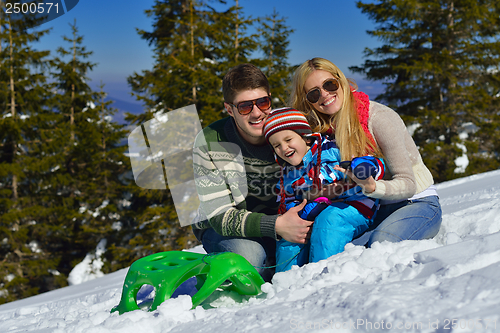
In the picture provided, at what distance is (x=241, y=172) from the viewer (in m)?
2.68

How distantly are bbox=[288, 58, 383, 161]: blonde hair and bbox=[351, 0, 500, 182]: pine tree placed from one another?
10.5 meters

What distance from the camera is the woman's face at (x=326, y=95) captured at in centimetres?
242

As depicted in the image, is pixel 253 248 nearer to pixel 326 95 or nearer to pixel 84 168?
pixel 326 95

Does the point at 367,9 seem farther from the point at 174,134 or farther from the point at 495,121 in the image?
the point at 174,134

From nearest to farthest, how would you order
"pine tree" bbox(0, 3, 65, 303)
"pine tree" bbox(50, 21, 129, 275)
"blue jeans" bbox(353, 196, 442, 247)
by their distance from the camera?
"blue jeans" bbox(353, 196, 442, 247) → "pine tree" bbox(0, 3, 65, 303) → "pine tree" bbox(50, 21, 129, 275)

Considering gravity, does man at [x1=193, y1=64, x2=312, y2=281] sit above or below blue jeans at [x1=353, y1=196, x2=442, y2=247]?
above

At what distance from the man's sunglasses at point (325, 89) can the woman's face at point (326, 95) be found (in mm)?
16

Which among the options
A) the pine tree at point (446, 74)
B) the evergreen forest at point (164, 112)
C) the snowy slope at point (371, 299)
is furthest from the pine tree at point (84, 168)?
the snowy slope at point (371, 299)

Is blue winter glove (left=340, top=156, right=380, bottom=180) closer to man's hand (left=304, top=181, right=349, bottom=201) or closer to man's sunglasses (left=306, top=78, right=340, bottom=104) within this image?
man's hand (left=304, top=181, right=349, bottom=201)

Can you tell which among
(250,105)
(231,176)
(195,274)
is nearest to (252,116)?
(250,105)

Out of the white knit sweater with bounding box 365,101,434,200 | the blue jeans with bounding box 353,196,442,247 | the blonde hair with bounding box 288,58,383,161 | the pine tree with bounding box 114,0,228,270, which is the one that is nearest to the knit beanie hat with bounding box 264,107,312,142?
the blonde hair with bounding box 288,58,383,161

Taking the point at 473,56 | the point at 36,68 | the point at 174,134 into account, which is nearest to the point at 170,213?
the point at 174,134

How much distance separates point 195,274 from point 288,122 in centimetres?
111

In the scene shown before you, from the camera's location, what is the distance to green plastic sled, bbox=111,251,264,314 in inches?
76.9
